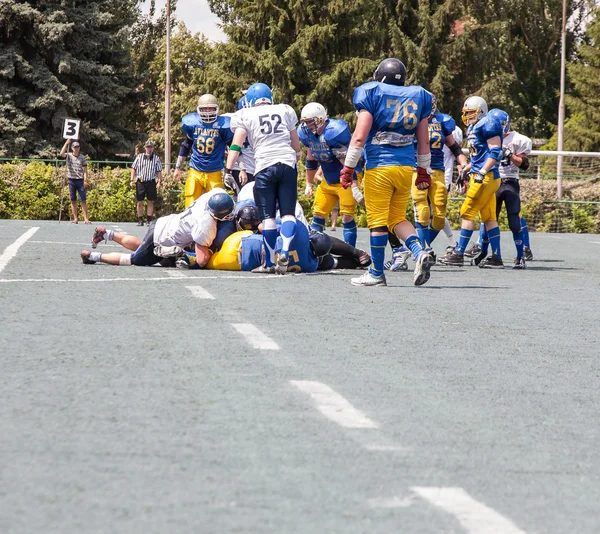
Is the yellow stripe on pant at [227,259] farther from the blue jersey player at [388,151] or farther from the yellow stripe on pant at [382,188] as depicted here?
the yellow stripe on pant at [382,188]

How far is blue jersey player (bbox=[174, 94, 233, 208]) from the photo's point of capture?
51.6 feet

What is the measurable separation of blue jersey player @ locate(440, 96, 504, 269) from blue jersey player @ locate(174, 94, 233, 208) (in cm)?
322

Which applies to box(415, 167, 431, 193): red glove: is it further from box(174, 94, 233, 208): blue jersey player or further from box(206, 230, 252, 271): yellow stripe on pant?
box(174, 94, 233, 208): blue jersey player

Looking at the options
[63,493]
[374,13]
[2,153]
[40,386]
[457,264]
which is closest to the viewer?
[63,493]

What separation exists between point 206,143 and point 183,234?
3525 mm

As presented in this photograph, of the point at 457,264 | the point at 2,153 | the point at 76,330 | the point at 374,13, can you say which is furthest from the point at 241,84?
the point at 76,330

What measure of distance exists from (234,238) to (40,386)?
7444 mm

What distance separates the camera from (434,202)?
15.5 meters

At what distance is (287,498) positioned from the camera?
12.2 feet

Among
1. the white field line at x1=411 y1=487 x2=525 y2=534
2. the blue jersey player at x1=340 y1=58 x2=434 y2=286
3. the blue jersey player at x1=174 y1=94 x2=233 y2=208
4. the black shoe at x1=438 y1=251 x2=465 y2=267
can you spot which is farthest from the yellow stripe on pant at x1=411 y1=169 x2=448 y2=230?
the white field line at x1=411 y1=487 x2=525 y2=534

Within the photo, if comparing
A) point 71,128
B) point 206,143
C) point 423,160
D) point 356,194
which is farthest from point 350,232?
point 71,128

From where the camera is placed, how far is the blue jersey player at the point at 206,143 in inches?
619

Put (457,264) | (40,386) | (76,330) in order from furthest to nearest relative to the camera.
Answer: (457,264) < (76,330) < (40,386)

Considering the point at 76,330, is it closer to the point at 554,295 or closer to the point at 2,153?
the point at 554,295
